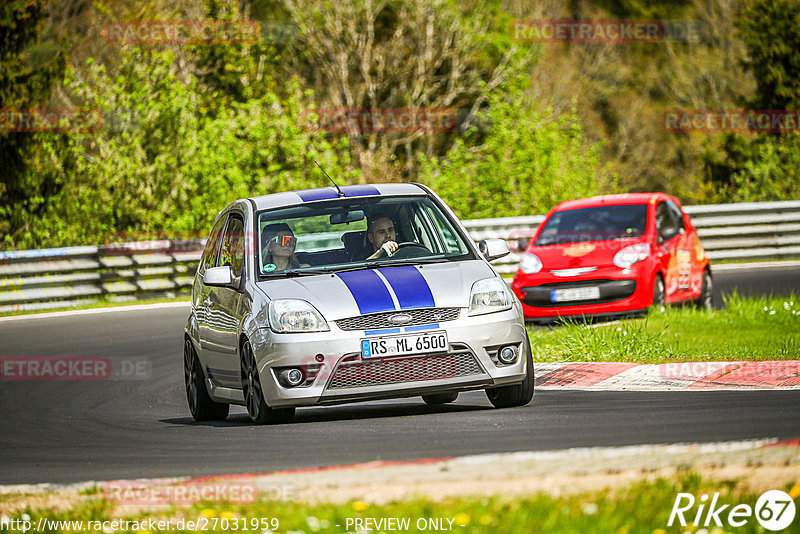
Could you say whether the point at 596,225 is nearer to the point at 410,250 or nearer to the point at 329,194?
the point at 329,194

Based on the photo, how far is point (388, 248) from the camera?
991cm

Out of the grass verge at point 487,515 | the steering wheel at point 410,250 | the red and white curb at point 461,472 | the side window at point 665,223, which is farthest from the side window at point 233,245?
the side window at point 665,223

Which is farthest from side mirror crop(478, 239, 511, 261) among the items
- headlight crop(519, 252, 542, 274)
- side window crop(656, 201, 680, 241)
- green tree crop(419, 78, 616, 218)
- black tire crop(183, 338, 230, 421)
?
green tree crop(419, 78, 616, 218)

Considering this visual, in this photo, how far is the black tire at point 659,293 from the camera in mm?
16378

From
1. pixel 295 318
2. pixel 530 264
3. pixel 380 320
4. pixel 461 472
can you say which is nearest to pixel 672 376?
pixel 380 320

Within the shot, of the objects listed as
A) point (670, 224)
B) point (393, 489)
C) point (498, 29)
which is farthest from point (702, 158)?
point (393, 489)

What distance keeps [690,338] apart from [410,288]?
521cm

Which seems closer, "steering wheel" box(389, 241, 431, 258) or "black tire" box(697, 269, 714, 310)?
"steering wheel" box(389, 241, 431, 258)

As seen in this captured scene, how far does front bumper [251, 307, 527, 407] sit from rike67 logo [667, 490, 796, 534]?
3.64 meters

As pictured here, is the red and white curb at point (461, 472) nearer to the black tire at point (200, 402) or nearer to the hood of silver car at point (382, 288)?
the hood of silver car at point (382, 288)

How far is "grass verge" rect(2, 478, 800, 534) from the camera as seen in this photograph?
4.98m

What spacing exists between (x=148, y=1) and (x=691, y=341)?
27.9 m

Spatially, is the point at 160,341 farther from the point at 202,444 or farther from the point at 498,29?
the point at 498,29

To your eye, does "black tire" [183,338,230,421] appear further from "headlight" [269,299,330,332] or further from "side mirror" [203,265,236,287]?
"headlight" [269,299,330,332]
